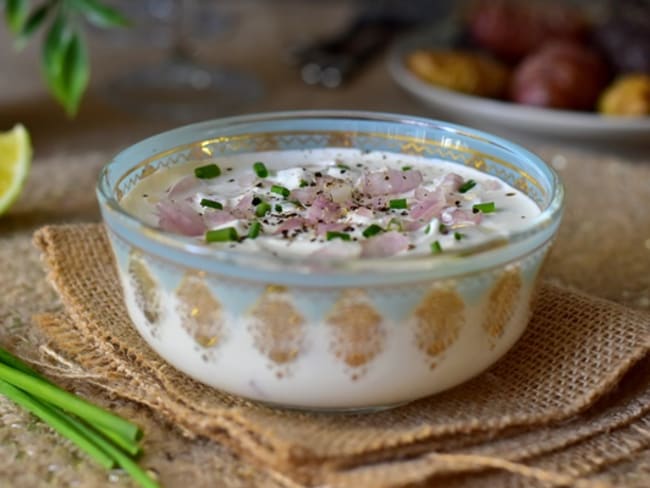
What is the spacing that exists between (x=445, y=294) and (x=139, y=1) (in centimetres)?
212

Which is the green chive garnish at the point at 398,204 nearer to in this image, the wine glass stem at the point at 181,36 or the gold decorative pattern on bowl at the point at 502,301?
the gold decorative pattern on bowl at the point at 502,301

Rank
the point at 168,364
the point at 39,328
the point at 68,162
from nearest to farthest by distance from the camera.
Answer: the point at 168,364 → the point at 39,328 → the point at 68,162

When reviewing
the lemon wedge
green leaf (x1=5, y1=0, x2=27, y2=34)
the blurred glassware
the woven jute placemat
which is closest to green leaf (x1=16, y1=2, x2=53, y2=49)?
green leaf (x1=5, y1=0, x2=27, y2=34)

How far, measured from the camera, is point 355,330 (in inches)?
31.8

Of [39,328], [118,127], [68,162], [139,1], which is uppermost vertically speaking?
[39,328]

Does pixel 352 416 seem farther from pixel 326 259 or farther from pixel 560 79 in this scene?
pixel 560 79

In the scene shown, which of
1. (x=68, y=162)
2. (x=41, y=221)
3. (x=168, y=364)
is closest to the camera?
(x=168, y=364)

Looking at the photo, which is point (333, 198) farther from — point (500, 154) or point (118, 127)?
point (118, 127)

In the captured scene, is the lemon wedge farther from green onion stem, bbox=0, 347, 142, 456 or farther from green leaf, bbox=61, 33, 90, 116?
green onion stem, bbox=0, 347, 142, 456

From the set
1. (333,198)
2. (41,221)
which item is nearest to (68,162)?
(41,221)

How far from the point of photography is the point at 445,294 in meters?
0.82

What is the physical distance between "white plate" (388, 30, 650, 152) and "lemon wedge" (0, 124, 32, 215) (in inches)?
29.5

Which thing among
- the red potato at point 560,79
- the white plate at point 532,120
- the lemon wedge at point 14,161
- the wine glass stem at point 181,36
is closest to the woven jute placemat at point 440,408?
the lemon wedge at point 14,161

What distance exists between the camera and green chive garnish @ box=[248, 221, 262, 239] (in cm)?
90
